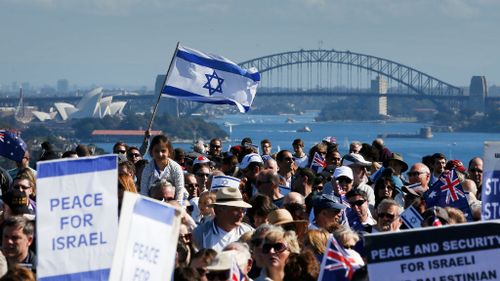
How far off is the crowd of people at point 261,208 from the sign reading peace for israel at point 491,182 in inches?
14.6

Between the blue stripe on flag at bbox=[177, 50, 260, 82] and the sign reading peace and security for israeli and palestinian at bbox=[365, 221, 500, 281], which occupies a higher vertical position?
the blue stripe on flag at bbox=[177, 50, 260, 82]

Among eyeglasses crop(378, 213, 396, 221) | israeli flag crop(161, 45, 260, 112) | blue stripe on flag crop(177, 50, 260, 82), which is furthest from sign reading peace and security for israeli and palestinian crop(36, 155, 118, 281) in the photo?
blue stripe on flag crop(177, 50, 260, 82)

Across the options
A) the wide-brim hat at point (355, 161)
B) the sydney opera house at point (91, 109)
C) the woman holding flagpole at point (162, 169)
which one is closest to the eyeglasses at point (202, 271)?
the woman holding flagpole at point (162, 169)

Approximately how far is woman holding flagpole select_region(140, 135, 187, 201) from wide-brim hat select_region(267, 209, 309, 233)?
1.68 m

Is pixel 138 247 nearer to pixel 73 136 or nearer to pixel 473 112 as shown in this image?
pixel 73 136

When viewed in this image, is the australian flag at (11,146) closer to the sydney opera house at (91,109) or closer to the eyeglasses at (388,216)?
the eyeglasses at (388,216)

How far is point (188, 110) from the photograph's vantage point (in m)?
99.9

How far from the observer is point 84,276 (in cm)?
648

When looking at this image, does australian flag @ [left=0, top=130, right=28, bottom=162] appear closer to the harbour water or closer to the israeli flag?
the israeli flag

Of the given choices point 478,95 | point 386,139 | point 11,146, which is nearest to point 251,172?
point 11,146

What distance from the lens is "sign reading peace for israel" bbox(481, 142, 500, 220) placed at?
8023 millimetres

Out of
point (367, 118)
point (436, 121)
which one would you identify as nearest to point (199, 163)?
point (436, 121)

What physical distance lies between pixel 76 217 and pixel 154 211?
0.72 metres

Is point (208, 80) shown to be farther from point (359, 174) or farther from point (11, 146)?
point (359, 174)
